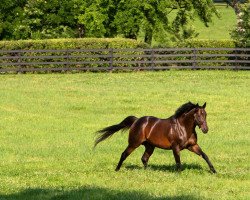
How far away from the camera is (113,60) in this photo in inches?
1764

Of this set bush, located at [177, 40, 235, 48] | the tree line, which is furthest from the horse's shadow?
the tree line

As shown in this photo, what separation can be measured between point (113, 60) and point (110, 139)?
23.8 meters

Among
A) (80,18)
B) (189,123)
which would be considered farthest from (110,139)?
(80,18)

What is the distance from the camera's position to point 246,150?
61.4 ft

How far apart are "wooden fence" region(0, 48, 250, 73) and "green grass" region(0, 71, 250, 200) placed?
1.66m

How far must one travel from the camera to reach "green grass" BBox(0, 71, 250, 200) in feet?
42.4

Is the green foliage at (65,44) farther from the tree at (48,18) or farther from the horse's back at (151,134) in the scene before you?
the horse's back at (151,134)

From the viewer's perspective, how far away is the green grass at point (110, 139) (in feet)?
42.4

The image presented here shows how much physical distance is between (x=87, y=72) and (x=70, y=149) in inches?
1010

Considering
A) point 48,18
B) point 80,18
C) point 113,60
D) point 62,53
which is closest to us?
point 113,60

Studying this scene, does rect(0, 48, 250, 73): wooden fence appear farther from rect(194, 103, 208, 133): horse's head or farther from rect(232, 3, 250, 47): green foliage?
rect(194, 103, 208, 133): horse's head

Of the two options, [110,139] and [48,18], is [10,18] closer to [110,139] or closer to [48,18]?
A: [48,18]

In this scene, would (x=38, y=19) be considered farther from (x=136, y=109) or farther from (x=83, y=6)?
(x=136, y=109)

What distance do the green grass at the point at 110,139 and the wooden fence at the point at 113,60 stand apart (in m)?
1.66
